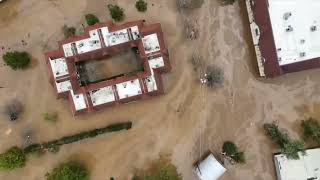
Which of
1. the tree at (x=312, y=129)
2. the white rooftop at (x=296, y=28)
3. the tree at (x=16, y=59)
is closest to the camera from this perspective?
the white rooftop at (x=296, y=28)

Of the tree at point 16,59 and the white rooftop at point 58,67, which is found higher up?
the tree at point 16,59

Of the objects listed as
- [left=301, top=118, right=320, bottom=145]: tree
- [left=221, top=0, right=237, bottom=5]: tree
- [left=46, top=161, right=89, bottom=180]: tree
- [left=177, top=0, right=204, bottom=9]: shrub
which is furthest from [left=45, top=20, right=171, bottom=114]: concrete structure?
[left=301, top=118, right=320, bottom=145]: tree

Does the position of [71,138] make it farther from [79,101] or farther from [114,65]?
[114,65]

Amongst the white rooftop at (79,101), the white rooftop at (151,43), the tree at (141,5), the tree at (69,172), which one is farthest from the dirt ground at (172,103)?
the white rooftop at (151,43)

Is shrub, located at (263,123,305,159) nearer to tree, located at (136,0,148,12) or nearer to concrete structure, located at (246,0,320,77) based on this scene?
concrete structure, located at (246,0,320,77)

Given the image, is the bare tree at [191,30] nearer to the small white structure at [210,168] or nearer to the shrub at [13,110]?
the small white structure at [210,168]

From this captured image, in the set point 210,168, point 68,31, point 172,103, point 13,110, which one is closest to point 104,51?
point 68,31

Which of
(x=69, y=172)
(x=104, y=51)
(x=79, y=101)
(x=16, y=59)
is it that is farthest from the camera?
(x=16, y=59)
